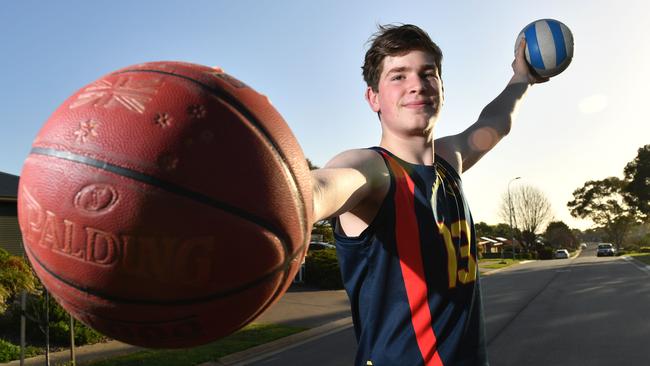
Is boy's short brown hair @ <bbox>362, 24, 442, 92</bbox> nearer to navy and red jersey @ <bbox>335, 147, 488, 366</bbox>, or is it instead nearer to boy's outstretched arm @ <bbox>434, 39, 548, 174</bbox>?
Result: navy and red jersey @ <bbox>335, 147, 488, 366</bbox>

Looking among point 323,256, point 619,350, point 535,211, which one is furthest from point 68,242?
point 535,211

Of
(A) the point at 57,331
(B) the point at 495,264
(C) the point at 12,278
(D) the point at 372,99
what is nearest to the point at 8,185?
(A) the point at 57,331

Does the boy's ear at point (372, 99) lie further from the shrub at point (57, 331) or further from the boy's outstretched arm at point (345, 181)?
the shrub at point (57, 331)

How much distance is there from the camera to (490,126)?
3293 mm

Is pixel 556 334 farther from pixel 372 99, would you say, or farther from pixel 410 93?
pixel 410 93

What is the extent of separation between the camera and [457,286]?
2.19m

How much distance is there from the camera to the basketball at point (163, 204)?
1251 millimetres

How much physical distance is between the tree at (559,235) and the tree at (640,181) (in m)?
31.6

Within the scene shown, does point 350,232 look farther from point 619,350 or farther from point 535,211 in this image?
point 535,211

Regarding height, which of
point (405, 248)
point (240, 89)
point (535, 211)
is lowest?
point (405, 248)

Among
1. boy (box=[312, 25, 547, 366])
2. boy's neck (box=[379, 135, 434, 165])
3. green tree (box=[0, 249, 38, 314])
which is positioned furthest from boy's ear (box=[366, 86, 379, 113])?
green tree (box=[0, 249, 38, 314])

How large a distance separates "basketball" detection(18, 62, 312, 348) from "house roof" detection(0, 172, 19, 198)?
22.6m

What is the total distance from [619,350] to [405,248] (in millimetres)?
7472

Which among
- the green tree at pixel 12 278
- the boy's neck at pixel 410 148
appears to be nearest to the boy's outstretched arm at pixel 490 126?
the boy's neck at pixel 410 148
